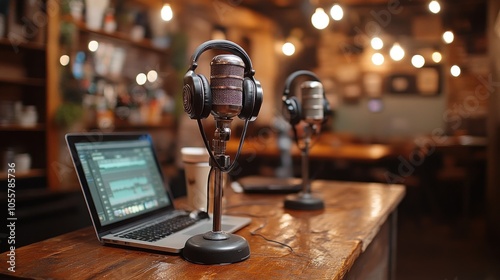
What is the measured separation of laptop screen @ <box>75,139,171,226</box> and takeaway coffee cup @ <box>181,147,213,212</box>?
9 centimetres

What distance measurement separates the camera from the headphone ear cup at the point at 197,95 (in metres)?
0.98

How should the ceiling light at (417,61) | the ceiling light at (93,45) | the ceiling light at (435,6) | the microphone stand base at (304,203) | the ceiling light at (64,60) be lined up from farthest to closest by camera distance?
the ceiling light at (417,61) → the ceiling light at (93,45) → the ceiling light at (435,6) → the ceiling light at (64,60) → the microphone stand base at (304,203)

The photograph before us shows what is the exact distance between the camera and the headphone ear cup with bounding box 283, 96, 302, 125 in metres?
1.61

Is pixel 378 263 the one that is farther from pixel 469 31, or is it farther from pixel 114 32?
pixel 469 31

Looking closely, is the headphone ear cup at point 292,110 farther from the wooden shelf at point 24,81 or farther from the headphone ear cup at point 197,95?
the wooden shelf at point 24,81

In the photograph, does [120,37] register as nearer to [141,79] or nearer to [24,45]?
[141,79]

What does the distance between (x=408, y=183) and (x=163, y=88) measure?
121 inches

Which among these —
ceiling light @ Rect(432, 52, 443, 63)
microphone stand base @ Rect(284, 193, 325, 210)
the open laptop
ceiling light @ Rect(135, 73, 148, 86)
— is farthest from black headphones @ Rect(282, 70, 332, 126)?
ceiling light @ Rect(432, 52, 443, 63)

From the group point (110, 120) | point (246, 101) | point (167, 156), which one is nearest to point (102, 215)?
point (246, 101)

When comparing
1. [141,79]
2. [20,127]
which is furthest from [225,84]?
[141,79]

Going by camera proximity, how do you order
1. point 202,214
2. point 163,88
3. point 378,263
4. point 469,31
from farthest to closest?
point 469,31
point 163,88
point 378,263
point 202,214

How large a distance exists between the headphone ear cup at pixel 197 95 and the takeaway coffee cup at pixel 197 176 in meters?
0.45

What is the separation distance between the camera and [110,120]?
176 inches

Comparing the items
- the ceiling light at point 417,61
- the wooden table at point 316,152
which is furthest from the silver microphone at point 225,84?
the ceiling light at point 417,61
